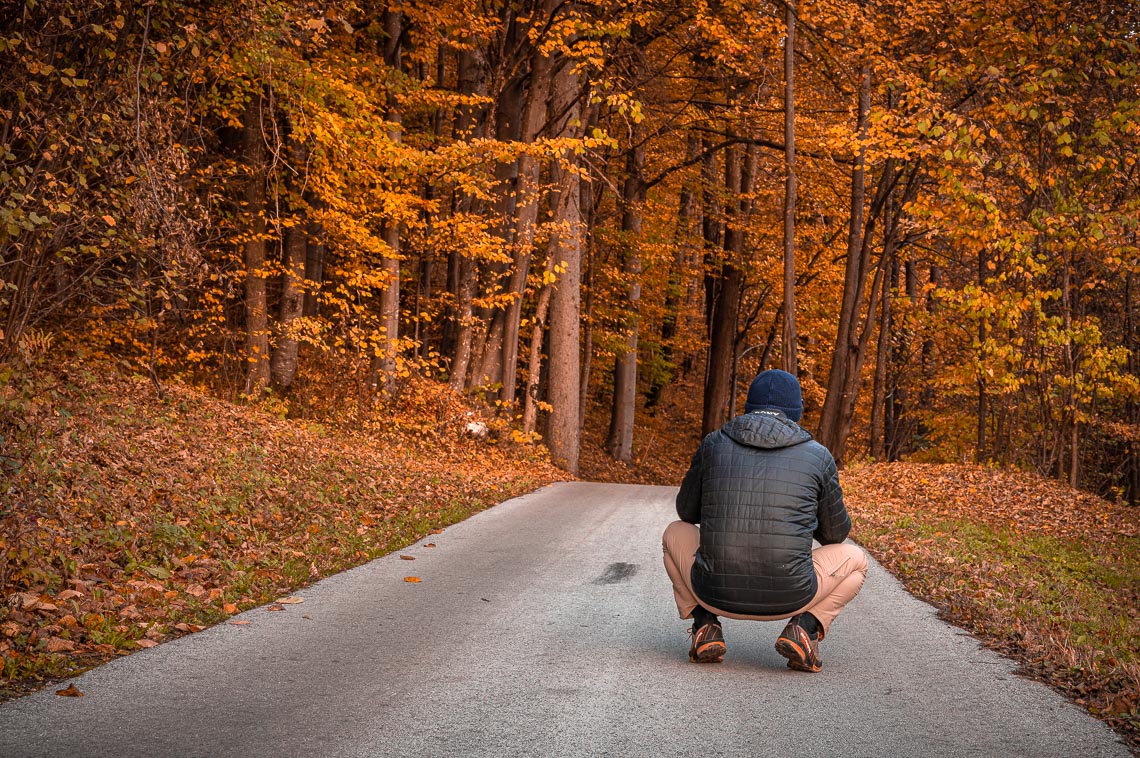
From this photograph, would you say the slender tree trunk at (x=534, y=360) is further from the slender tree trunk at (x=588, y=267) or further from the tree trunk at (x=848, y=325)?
the tree trunk at (x=848, y=325)

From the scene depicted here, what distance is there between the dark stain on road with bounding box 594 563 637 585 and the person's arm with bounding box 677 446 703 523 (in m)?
2.91

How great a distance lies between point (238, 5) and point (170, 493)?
4.68m

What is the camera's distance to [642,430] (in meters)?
38.4

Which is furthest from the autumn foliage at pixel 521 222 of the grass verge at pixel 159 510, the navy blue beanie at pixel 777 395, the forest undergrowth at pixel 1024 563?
the navy blue beanie at pixel 777 395

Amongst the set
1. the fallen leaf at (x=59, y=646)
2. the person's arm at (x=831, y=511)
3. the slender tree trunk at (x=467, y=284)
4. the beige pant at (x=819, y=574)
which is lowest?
the fallen leaf at (x=59, y=646)

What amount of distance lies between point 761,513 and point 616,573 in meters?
3.85

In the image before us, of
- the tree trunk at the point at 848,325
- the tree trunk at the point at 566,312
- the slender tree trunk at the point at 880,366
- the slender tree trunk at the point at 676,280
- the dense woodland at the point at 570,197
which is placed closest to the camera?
the dense woodland at the point at 570,197

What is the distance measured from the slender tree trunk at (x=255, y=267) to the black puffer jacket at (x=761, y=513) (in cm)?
1476

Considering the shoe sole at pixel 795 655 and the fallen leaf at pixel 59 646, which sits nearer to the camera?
the fallen leaf at pixel 59 646

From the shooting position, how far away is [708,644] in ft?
19.1

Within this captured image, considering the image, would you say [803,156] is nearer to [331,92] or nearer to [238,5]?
[331,92]

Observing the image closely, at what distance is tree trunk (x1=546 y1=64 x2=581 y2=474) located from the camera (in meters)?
22.2

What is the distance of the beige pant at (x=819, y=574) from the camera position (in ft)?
19.0

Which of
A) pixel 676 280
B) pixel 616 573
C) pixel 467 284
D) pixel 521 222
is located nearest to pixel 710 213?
pixel 676 280
